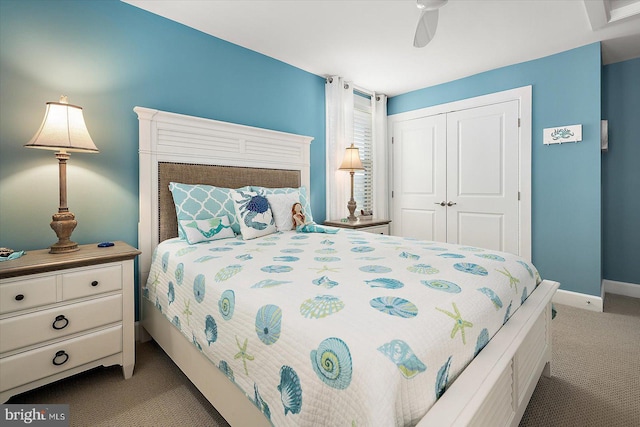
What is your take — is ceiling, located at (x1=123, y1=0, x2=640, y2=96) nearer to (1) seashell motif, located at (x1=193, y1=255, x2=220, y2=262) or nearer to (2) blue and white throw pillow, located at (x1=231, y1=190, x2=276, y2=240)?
(2) blue and white throw pillow, located at (x1=231, y1=190, x2=276, y2=240)

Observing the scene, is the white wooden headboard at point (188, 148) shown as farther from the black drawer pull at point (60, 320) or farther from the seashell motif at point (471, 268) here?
the seashell motif at point (471, 268)

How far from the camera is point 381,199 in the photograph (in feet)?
14.1

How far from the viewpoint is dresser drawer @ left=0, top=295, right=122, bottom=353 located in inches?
57.4

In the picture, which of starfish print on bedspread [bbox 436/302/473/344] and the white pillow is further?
the white pillow

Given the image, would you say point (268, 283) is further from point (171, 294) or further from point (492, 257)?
point (492, 257)

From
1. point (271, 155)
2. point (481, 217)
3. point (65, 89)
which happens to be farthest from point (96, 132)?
point (481, 217)

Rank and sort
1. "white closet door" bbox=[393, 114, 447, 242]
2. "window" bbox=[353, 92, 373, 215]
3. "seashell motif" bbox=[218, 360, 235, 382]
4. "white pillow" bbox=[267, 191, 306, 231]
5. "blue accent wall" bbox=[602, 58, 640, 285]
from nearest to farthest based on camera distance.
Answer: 1. "seashell motif" bbox=[218, 360, 235, 382]
2. "white pillow" bbox=[267, 191, 306, 231]
3. "blue accent wall" bbox=[602, 58, 640, 285]
4. "white closet door" bbox=[393, 114, 447, 242]
5. "window" bbox=[353, 92, 373, 215]

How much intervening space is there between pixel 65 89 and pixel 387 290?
240 cm

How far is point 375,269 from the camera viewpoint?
56.4 inches

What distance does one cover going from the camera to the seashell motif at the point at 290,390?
34.9 inches

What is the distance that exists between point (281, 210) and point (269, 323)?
163cm

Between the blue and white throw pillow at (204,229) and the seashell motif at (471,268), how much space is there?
1582 millimetres

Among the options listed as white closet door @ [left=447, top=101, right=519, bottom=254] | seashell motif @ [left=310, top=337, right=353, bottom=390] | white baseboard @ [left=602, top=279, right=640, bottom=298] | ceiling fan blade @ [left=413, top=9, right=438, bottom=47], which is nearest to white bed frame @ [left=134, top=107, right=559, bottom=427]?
seashell motif @ [left=310, top=337, right=353, bottom=390]

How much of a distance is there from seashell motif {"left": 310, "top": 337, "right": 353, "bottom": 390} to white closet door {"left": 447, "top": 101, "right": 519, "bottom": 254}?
11.0 ft
